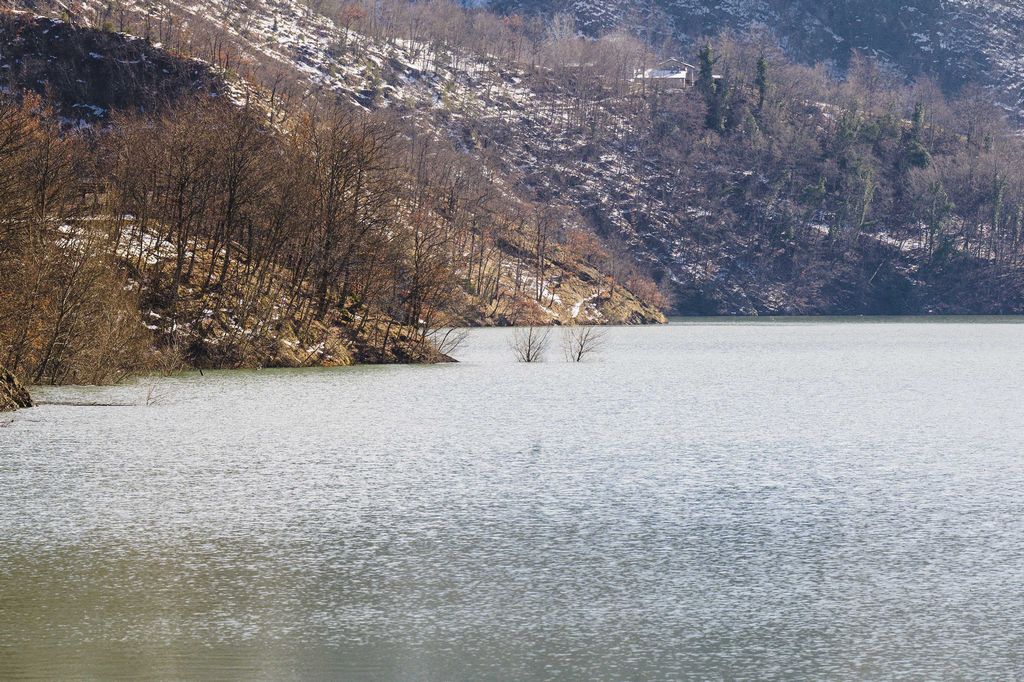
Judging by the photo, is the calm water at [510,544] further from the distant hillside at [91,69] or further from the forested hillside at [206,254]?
the distant hillside at [91,69]

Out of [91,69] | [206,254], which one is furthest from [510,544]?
[91,69]

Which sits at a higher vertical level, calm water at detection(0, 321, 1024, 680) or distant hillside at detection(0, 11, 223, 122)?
distant hillside at detection(0, 11, 223, 122)

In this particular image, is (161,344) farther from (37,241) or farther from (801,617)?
(801,617)

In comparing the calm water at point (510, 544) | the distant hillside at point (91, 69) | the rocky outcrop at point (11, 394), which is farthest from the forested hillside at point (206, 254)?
the distant hillside at point (91, 69)

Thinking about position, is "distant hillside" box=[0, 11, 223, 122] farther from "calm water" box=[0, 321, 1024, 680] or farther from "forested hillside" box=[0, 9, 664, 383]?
"calm water" box=[0, 321, 1024, 680]

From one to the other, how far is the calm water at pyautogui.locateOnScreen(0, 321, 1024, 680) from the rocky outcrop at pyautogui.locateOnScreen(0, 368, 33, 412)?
0.70 meters

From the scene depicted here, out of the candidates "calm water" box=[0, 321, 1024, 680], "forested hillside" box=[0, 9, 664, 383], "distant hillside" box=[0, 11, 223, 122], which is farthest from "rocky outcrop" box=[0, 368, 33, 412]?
"distant hillside" box=[0, 11, 223, 122]

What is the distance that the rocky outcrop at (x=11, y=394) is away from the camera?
32.9 metres

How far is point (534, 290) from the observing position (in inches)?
5994

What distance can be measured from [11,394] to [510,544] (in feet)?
74.6

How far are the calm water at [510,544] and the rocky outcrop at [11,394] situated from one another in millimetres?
702

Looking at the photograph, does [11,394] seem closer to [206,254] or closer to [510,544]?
[510,544]

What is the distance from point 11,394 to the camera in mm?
33281

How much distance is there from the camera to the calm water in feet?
37.0
